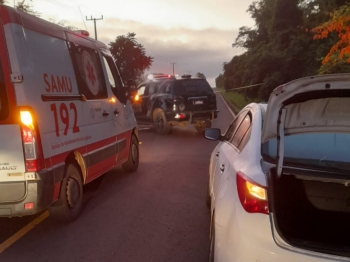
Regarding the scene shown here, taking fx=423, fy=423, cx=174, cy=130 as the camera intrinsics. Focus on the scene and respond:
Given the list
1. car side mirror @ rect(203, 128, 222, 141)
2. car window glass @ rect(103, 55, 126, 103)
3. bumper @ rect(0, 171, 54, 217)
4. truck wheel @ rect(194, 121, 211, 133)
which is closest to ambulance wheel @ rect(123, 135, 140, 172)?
car window glass @ rect(103, 55, 126, 103)

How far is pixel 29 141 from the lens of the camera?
4500 millimetres

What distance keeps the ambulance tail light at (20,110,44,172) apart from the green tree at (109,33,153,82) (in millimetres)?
45051

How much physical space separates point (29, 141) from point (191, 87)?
11051 mm

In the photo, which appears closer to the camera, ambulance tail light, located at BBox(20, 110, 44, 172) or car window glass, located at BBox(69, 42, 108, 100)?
ambulance tail light, located at BBox(20, 110, 44, 172)

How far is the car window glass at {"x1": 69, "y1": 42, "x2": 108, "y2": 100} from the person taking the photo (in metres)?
5.99

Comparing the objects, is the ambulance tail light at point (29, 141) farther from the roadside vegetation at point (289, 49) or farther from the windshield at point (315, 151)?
the roadside vegetation at point (289, 49)

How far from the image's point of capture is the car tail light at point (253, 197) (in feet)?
9.30

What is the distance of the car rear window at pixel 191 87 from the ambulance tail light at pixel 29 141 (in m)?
10.7

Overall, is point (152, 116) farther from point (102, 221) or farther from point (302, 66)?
point (302, 66)

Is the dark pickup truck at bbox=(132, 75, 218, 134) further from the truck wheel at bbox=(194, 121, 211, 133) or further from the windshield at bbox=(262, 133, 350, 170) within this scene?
the windshield at bbox=(262, 133, 350, 170)

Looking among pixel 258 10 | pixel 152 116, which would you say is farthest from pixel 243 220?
pixel 258 10

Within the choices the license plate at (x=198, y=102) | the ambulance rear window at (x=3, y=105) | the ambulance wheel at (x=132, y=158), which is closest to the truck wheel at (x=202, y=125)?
the license plate at (x=198, y=102)

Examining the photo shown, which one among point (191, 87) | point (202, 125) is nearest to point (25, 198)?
point (191, 87)

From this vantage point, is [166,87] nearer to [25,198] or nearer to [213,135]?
[213,135]
